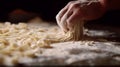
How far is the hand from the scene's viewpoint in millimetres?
1080

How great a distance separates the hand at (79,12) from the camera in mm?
1080

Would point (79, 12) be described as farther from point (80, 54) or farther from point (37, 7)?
point (37, 7)

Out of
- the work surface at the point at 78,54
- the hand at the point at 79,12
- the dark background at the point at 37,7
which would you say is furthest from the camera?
the dark background at the point at 37,7

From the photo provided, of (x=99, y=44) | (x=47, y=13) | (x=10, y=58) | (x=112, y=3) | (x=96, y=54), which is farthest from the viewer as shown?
(x=47, y=13)

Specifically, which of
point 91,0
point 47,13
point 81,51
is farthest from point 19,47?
point 47,13

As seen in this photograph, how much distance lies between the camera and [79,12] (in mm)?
1082

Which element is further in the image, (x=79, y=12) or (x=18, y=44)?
(x=79, y=12)

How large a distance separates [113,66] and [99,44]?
8.7 inches

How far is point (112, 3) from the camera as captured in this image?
1200 millimetres

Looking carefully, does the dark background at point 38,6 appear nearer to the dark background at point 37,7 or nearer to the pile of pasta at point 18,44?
the dark background at point 37,7

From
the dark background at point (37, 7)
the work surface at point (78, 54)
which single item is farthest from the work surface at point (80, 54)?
the dark background at point (37, 7)

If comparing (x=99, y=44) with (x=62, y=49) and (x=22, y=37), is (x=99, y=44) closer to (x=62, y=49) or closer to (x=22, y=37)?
(x=62, y=49)

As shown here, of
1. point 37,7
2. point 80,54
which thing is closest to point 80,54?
point 80,54

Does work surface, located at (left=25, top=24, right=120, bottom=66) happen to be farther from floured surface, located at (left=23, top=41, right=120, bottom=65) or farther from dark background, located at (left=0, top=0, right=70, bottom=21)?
dark background, located at (left=0, top=0, right=70, bottom=21)
